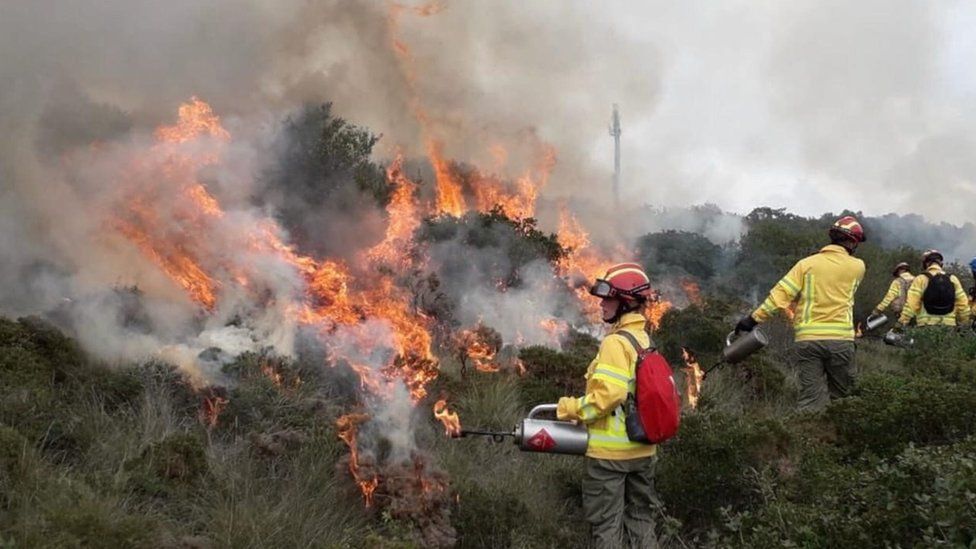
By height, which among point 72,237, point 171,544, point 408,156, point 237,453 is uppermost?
point 408,156

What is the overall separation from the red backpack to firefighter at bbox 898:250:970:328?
24.6 feet

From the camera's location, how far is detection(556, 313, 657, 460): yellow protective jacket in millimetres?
3887

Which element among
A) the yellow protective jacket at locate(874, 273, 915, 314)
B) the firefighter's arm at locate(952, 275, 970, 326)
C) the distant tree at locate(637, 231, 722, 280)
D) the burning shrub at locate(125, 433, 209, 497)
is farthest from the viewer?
the distant tree at locate(637, 231, 722, 280)

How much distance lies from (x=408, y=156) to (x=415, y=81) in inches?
58.5

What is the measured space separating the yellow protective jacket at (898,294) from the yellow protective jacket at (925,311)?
0.49 metres

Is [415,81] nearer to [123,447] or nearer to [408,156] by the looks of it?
[408,156]

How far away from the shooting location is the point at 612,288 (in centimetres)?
411

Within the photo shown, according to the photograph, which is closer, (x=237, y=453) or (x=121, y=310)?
(x=237, y=453)

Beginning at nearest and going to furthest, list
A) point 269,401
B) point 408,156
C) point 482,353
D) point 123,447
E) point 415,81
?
point 123,447 < point 269,401 < point 482,353 < point 415,81 < point 408,156

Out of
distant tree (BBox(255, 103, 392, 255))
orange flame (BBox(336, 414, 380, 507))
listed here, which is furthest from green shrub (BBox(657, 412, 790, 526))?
distant tree (BBox(255, 103, 392, 255))

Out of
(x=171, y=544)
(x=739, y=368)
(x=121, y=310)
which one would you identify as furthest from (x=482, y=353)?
(x=171, y=544)

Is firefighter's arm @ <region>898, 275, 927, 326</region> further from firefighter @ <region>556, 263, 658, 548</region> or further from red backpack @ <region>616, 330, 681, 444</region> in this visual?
red backpack @ <region>616, 330, 681, 444</region>

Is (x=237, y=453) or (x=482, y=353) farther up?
(x=482, y=353)

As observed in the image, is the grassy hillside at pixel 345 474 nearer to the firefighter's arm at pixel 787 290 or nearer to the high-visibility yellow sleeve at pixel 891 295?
the firefighter's arm at pixel 787 290
